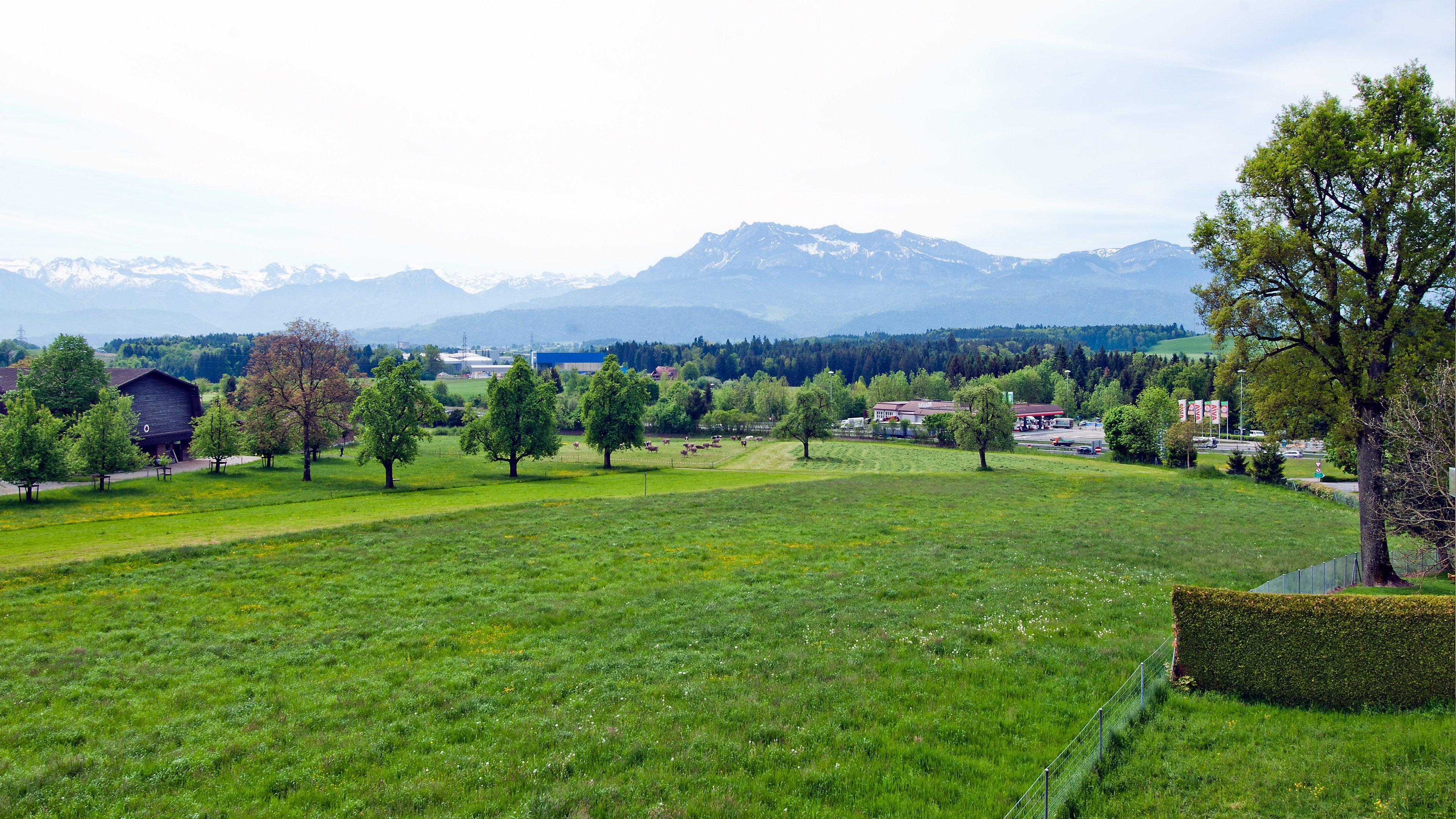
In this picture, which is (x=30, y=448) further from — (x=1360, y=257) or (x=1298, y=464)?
(x=1298, y=464)

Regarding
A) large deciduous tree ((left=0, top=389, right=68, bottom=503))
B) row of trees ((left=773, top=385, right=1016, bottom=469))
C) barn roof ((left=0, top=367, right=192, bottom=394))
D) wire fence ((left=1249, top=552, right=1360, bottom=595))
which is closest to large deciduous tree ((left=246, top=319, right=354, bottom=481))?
barn roof ((left=0, top=367, right=192, bottom=394))

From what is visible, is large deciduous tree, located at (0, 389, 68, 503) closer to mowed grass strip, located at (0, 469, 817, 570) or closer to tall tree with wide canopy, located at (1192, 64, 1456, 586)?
mowed grass strip, located at (0, 469, 817, 570)

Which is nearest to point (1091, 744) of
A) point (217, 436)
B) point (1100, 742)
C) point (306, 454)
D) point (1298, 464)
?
point (1100, 742)

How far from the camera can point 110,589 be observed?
80.9 ft

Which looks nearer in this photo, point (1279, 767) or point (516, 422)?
point (1279, 767)

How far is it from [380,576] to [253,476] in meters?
47.3

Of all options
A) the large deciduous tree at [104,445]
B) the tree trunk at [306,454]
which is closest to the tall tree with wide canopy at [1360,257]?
the tree trunk at [306,454]

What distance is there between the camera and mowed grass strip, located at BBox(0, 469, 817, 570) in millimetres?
32750

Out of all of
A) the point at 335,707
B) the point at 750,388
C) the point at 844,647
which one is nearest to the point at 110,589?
the point at 335,707

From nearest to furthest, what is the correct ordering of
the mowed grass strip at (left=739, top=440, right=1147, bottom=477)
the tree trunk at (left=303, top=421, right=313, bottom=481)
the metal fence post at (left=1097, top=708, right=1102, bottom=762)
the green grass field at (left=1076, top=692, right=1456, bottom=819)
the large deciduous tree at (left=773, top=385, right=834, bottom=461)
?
the green grass field at (left=1076, top=692, right=1456, bottom=819), the metal fence post at (left=1097, top=708, right=1102, bottom=762), the tree trunk at (left=303, top=421, right=313, bottom=481), the mowed grass strip at (left=739, top=440, right=1147, bottom=477), the large deciduous tree at (left=773, top=385, right=834, bottom=461)

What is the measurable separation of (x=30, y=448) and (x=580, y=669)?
5385cm

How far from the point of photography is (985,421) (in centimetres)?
7956

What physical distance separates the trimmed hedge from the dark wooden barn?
3481 inches

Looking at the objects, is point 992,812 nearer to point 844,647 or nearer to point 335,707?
Answer: point 844,647
